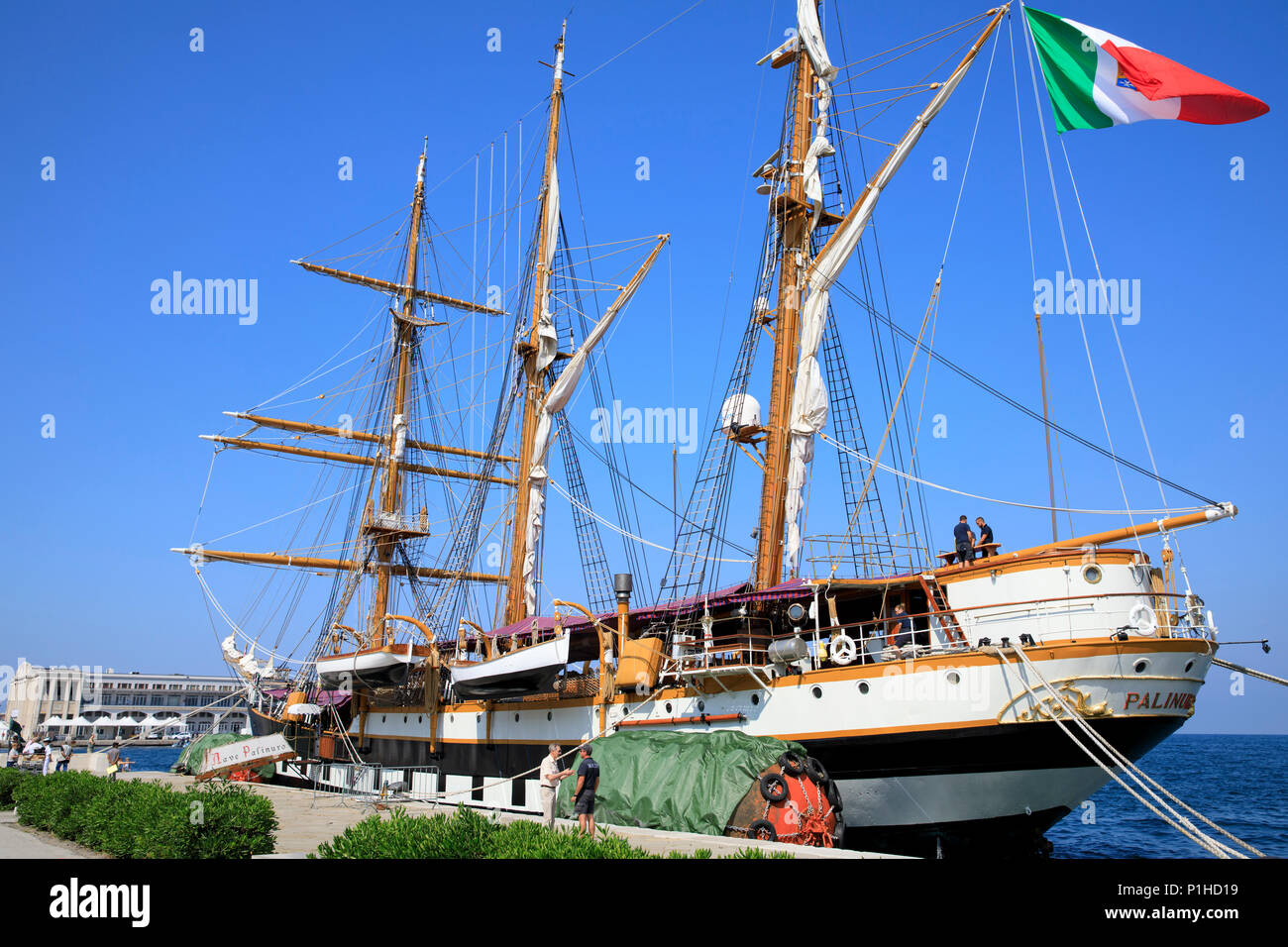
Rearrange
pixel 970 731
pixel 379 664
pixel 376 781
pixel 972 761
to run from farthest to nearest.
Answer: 1. pixel 379 664
2. pixel 376 781
3. pixel 972 761
4. pixel 970 731

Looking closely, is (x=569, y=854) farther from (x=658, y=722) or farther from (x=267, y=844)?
(x=658, y=722)

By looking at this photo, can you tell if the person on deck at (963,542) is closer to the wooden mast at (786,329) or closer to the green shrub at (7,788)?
the wooden mast at (786,329)

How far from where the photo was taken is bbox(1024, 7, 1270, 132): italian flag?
49.6 ft

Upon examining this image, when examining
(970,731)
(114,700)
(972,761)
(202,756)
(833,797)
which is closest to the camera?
(833,797)

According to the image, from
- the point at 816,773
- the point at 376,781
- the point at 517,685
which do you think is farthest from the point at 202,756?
the point at 816,773

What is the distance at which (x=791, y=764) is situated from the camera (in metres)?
15.1

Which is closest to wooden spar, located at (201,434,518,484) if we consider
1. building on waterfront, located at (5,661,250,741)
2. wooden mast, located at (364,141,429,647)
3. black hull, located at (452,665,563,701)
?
wooden mast, located at (364,141,429,647)

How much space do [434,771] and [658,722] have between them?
35.0 feet

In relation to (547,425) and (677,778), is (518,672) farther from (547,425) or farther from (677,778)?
(547,425)

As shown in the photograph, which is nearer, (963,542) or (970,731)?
(970,731)

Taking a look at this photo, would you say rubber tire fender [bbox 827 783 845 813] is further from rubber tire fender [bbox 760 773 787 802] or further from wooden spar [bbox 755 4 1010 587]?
wooden spar [bbox 755 4 1010 587]

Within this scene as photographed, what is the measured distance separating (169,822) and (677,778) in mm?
8232
